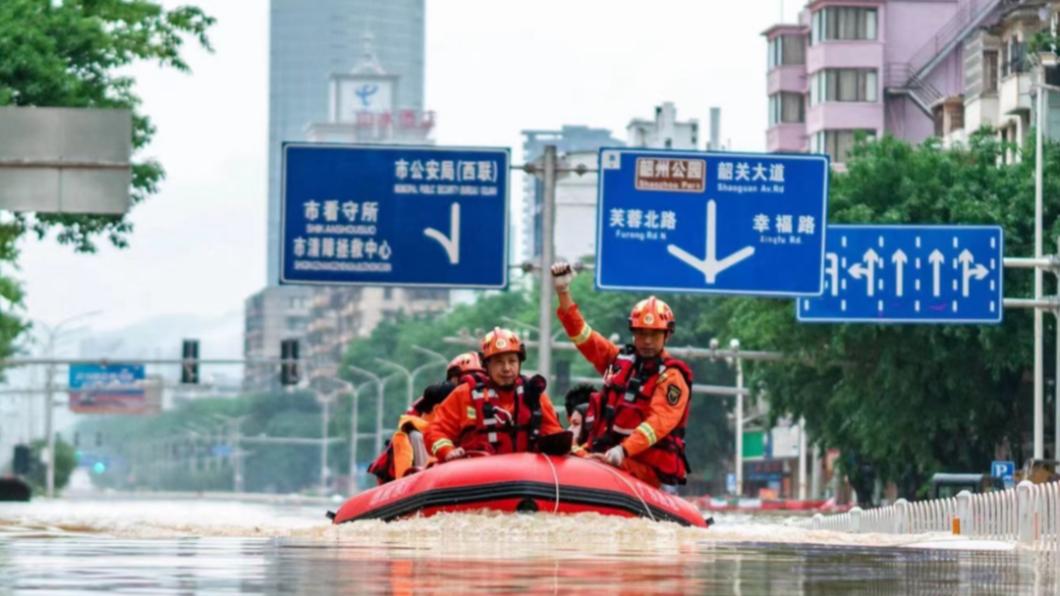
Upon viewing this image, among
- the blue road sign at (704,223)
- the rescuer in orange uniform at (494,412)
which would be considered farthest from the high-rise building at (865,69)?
the rescuer in orange uniform at (494,412)

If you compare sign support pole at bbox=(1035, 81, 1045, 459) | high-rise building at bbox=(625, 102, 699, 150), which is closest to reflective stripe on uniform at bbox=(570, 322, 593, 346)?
sign support pole at bbox=(1035, 81, 1045, 459)

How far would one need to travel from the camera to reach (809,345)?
62094mm

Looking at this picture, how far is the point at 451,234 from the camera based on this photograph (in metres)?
35.4

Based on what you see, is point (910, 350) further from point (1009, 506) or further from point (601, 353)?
point (601, 353)

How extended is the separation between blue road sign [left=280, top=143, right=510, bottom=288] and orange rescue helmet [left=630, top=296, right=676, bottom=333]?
46.5ft

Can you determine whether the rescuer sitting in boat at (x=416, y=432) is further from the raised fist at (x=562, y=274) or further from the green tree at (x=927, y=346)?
the green tree at (x=927, y=346)

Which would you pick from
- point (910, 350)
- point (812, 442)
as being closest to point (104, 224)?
point (910, 350)

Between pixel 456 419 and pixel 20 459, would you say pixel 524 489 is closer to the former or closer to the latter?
pixel 456 419

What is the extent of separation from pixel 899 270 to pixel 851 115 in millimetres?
59945

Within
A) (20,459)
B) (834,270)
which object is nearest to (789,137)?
(20,459)

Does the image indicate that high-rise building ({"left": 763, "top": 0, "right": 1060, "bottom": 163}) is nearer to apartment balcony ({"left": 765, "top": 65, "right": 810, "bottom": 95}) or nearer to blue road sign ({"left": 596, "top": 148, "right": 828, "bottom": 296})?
apartment balcony ({"left": 765, "top": 65, "right": 810, "bottom": 95})

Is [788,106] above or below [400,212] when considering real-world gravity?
above

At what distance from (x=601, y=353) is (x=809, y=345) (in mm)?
40479

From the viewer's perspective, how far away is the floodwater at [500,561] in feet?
38.3
